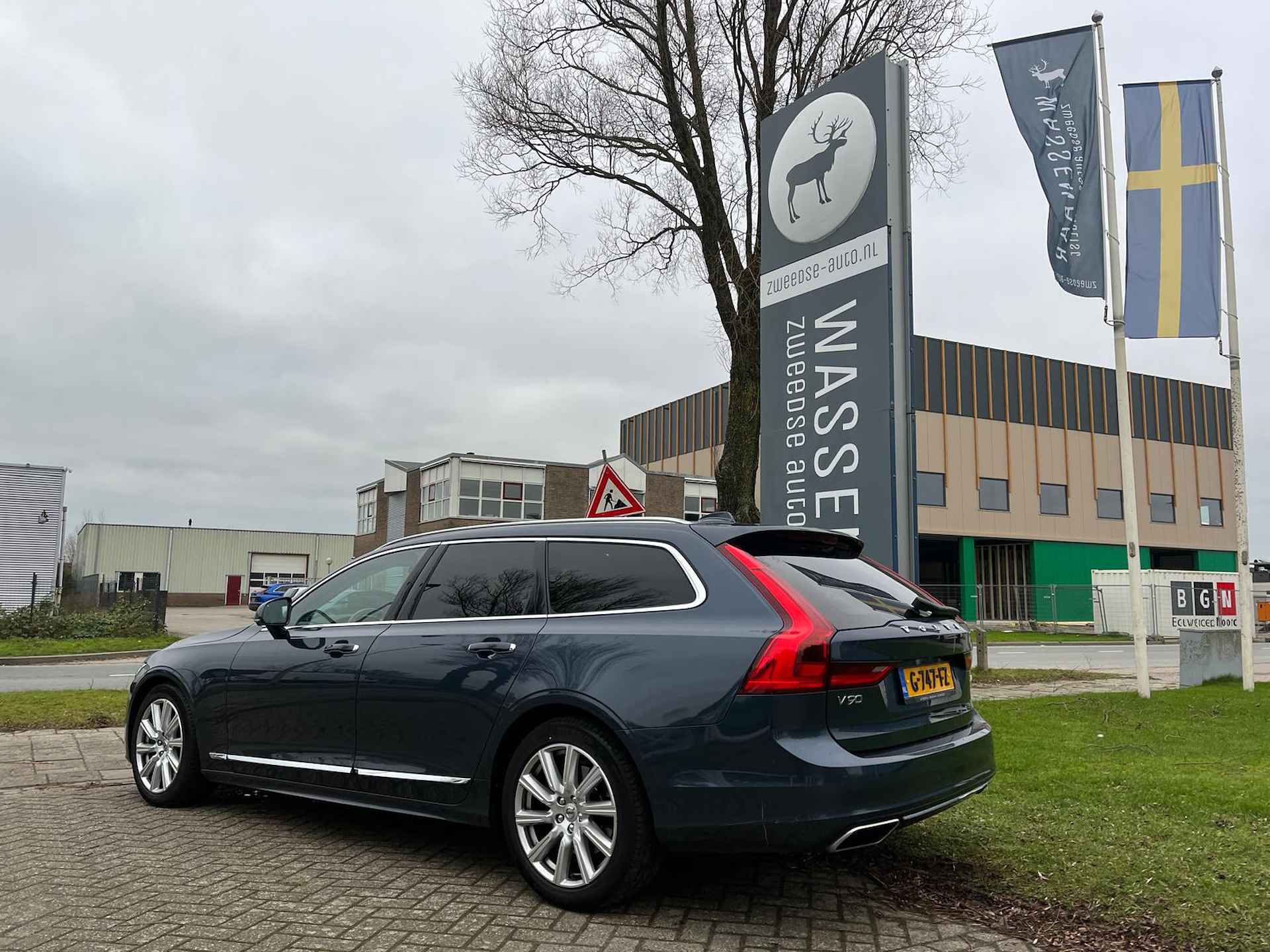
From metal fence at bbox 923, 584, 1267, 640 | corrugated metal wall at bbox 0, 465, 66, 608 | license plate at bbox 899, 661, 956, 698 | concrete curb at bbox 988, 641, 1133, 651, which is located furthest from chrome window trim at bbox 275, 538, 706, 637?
corrugated metal wall at bbox 0, 465, 66, 608

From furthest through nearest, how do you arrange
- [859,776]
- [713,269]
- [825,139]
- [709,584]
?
[713,269] < [825,139] < [709,584] < [859,776]

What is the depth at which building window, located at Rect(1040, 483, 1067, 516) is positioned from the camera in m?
48.2

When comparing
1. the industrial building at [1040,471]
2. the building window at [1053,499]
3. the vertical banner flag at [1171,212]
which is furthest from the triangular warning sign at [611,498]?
the building window at [1053,499]

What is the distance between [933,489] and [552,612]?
4325 cm

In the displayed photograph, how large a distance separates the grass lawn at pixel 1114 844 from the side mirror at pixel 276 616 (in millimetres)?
3223

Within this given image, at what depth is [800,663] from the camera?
3.63 metres

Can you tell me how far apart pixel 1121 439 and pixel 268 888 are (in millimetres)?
10275

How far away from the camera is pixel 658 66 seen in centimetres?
1555

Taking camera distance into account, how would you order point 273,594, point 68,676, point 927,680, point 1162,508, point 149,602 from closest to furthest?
point 927,680, point 68,676, point 273,594, point 149,602, point 1162,508

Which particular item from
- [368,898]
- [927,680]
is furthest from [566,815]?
[927,680]

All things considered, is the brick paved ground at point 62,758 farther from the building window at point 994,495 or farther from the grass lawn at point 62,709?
the building window at point 994,495

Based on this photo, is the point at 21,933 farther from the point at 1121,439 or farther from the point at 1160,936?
the point at 1121,439

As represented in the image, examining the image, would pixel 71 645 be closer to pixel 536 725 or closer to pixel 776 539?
pixel 536 725

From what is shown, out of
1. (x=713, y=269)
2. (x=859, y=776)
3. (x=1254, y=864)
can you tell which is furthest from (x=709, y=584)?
(x=713, y=269)
